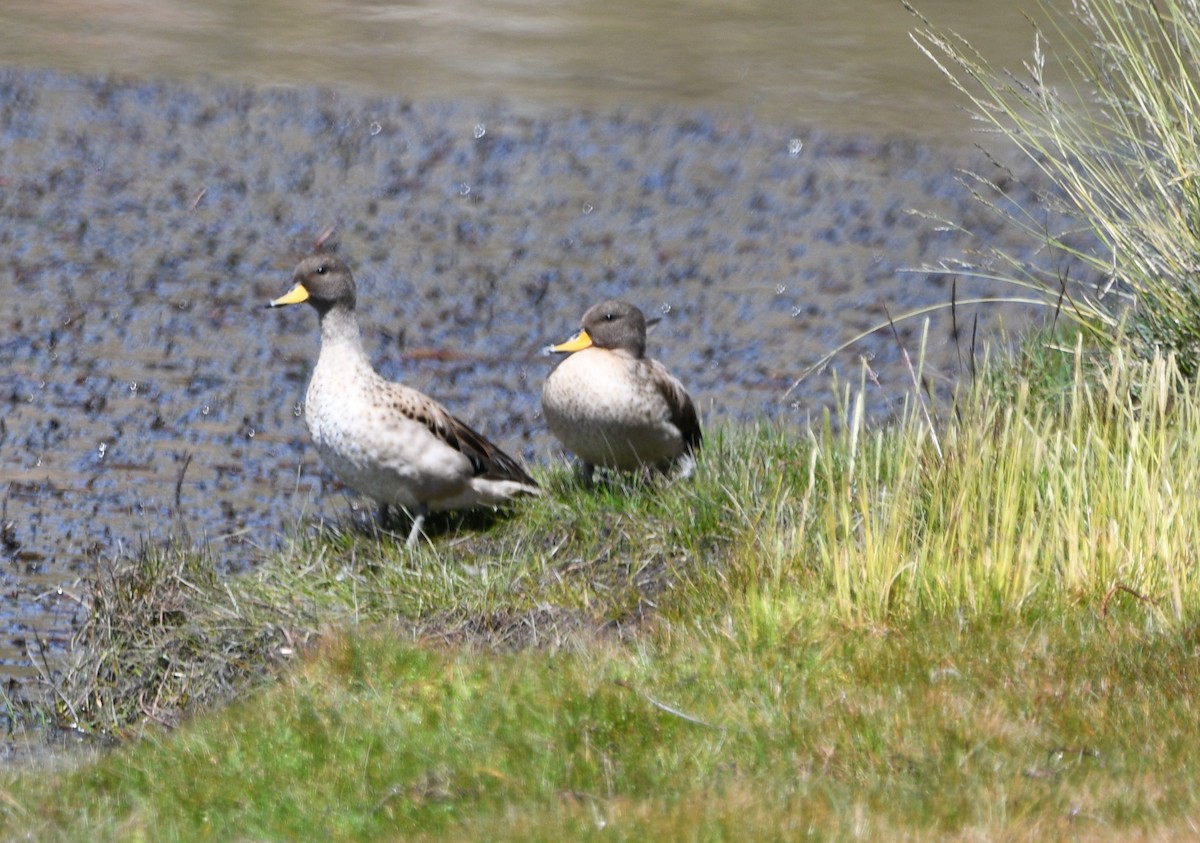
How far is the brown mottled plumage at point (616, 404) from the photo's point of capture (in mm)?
7047

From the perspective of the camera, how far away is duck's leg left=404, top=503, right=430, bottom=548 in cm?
690

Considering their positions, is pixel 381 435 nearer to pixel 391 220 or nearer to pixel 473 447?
pixel 473 447

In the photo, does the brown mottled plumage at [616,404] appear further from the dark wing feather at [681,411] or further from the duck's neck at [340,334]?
the duck's neck at [340,334]

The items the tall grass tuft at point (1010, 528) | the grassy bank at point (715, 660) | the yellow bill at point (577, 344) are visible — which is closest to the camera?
the grassy bank at point (715, 660)

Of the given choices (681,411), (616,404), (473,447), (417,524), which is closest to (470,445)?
(473,447)

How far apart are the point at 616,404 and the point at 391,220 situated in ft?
20.8

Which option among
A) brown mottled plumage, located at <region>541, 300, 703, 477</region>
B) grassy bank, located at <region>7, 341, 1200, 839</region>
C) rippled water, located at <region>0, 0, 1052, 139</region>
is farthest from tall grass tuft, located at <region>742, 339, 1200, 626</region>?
rippled water, located at <region>0, 0, 1052, 139</region>

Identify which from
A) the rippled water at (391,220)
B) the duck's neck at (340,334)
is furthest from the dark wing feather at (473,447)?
the rippled water at (391,220)

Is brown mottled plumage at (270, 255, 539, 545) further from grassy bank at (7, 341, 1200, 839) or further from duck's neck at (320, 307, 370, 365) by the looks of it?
grassy bank at (7, 341, 1200, 839)

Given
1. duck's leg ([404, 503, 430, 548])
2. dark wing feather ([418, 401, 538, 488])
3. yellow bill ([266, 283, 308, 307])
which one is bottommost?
duck's leg ([404, 503, 430, 548])

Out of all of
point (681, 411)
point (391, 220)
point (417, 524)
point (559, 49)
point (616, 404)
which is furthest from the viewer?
point (559, 49)

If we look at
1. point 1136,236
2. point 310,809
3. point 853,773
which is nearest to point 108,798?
point 310,809

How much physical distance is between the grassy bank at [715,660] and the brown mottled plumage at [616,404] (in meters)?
0.17

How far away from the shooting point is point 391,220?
42.7 ft
